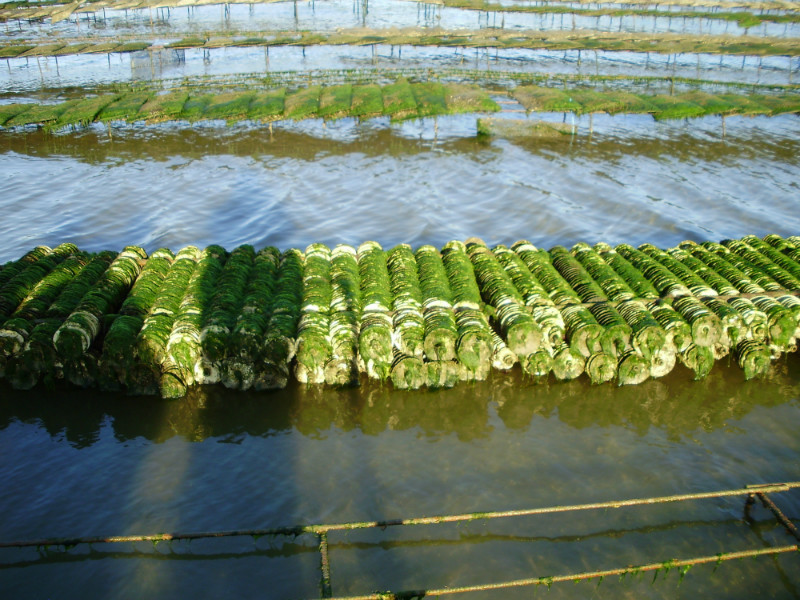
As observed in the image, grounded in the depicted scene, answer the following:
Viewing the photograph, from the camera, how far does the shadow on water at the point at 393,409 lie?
17.0 metres

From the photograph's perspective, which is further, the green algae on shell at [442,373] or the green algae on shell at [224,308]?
the green algae on shell at [442,373]

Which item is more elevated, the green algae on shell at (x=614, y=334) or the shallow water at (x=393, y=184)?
the shallow water at (x=393, y=184)

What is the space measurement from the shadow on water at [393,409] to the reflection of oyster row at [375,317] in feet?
1.45

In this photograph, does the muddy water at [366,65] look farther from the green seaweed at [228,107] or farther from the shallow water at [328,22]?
the green seaweed at [228,107]

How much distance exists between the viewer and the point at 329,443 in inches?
652

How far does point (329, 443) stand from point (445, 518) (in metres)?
5.13

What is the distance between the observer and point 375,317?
712 inches

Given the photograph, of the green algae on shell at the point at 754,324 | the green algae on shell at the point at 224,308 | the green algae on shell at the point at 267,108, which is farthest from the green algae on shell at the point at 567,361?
the green algae on shell at the point at 267,108

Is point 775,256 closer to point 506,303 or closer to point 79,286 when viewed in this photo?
point 506,303

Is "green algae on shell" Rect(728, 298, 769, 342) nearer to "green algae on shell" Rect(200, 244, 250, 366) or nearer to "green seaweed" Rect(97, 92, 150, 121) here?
"green algae on shell" Rect(200, 244, 250, 366)

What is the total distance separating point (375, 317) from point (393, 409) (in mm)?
2549

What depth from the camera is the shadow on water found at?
55.7 feet

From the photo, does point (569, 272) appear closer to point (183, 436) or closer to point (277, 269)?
point (277, 269)

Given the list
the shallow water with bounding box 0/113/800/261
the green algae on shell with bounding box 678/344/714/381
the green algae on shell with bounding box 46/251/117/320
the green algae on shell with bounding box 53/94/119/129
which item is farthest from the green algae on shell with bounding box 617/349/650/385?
the green algae on shell with bounding box 53/94/119/129
